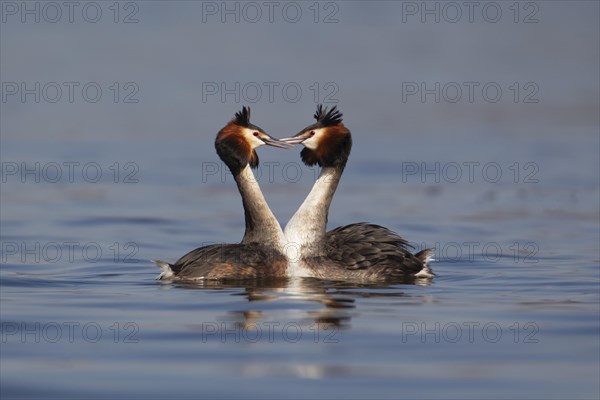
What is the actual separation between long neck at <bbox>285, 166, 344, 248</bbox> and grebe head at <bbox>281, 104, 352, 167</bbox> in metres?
0.15

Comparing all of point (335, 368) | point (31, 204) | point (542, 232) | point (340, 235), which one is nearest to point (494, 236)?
point (542, 232)

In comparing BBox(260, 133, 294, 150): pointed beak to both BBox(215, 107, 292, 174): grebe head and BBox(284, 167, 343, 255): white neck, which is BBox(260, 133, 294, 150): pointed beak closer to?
BBox(215, 107, 292, 174): grebe head

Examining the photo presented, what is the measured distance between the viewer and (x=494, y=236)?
1727 centimetres

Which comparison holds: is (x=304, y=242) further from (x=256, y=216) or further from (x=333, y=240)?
(x=256, y=216)

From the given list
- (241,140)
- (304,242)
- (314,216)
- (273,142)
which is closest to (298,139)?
(273,142)

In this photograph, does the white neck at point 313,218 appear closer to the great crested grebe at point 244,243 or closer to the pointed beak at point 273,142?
the great crested grebe at point 244,243

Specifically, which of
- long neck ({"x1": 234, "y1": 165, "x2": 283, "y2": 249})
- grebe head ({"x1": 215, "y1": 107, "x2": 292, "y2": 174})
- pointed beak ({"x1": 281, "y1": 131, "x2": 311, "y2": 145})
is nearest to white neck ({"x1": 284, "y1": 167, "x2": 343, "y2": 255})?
long neck ({"x1": 234, "y1": 165, "x2": 283, "y2": 249})

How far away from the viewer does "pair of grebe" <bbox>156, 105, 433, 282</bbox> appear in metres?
13.2

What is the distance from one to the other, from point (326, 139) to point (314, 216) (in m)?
0.76

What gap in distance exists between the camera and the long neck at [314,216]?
539 inches

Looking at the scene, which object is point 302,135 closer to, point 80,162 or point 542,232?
point 542,232

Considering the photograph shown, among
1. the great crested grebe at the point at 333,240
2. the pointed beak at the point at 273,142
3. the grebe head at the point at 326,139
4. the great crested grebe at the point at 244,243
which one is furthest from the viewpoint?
the grebe head at the point at 326,139

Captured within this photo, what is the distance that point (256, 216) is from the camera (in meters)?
13.8

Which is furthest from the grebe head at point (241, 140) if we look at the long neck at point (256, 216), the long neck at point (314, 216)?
the long neck at point (314, 216)
